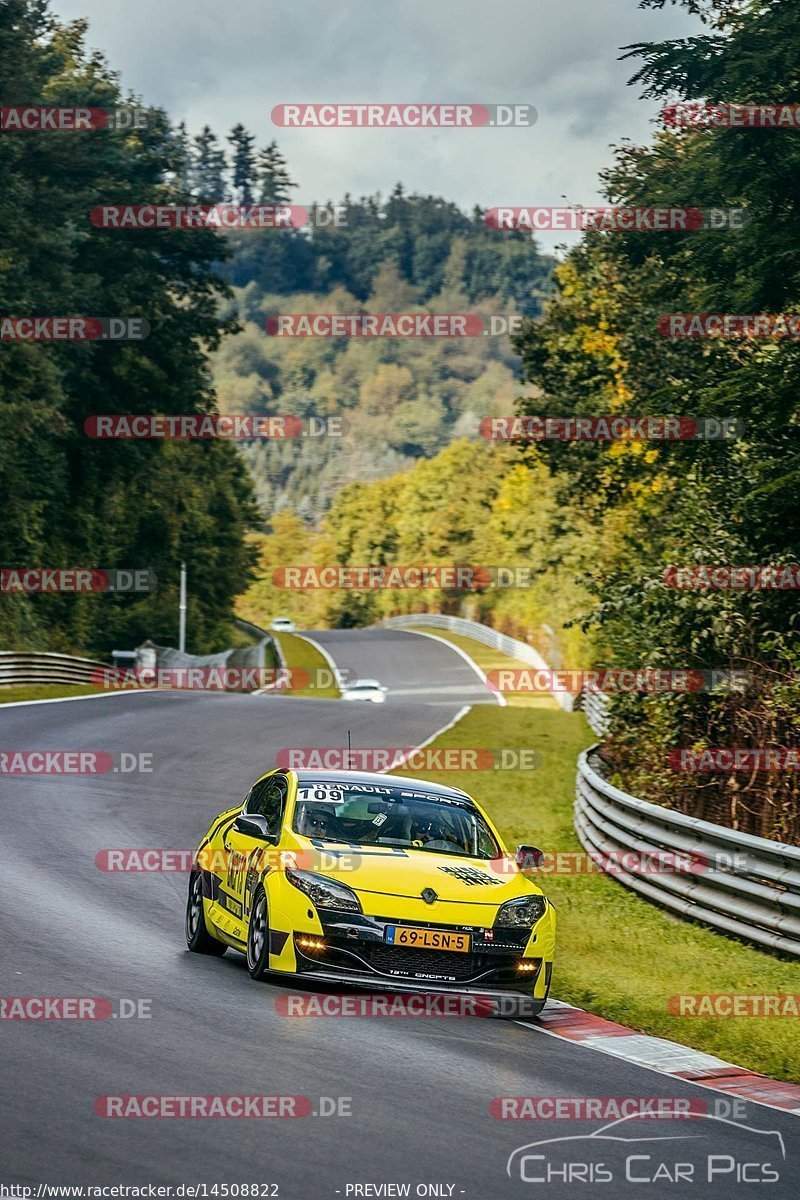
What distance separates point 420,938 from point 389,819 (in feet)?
4.88

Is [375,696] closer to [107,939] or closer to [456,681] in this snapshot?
[456,681]

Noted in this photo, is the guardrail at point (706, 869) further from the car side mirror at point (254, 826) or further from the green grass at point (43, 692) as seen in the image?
the green grass at point (43, 692)

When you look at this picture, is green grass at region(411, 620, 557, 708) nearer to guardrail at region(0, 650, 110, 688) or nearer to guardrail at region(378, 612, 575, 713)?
guardrail at region(378, 612, 575, 713)

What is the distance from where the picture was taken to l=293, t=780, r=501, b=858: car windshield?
37.5 ft

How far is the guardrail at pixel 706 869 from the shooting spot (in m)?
12.6

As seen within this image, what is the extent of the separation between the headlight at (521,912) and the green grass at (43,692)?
28.4 meters

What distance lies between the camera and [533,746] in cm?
3559

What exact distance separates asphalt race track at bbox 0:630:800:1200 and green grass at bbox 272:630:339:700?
55.6 meters

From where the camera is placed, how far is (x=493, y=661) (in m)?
84.6
